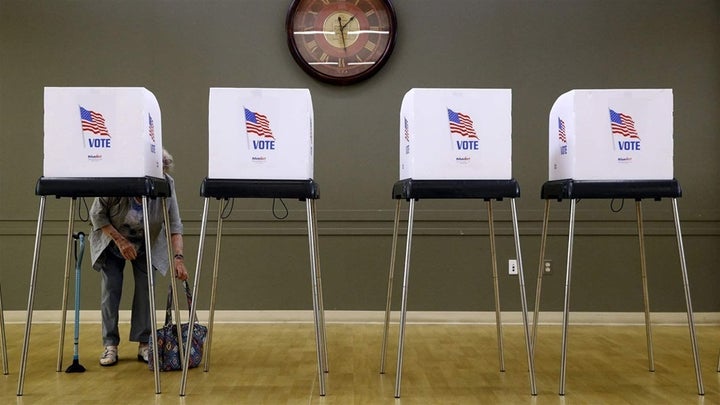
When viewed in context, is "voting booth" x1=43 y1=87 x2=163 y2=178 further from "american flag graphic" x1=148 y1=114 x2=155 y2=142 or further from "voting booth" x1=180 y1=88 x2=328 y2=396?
"voting booth" x1=180 y1=88 x2=328 y2=396

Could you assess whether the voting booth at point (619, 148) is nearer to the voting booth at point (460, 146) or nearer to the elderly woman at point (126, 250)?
the voting booth at point (460, 146)

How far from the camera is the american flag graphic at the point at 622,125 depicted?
301 centimetres

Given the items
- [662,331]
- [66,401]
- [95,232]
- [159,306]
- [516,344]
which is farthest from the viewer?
[159,306]

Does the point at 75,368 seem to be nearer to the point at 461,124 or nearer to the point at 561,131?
the point at 461,124

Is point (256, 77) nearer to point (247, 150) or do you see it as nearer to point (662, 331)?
point (247, 150)

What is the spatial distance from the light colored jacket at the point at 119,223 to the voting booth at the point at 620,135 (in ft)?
5.93

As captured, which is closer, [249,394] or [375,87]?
[249,394]

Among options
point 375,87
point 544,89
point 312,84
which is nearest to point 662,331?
point 544,89

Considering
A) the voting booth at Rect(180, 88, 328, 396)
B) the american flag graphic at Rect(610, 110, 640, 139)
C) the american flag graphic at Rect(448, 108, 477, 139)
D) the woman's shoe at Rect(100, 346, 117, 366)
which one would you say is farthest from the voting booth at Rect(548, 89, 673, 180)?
the woman's shoe at Rect(100, 346, 117, 366)

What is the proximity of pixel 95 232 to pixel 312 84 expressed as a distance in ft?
6.32

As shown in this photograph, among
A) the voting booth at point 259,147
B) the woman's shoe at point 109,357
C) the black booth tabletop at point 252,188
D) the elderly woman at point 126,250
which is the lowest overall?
the woman's shoe at point 109,357

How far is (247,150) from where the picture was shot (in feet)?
9.69

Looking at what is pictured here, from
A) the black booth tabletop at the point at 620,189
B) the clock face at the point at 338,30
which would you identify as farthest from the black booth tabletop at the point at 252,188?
the clock face at the point at 338,30

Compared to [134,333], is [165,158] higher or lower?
higher
